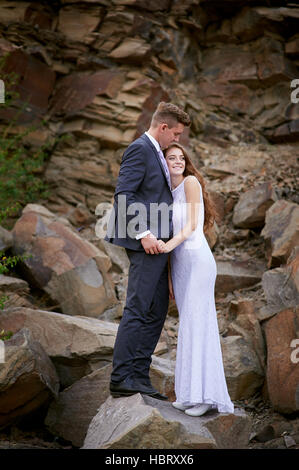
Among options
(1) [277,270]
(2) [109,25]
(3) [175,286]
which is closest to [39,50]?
(2) [109,25]

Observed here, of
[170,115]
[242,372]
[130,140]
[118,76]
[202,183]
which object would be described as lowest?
[242,372]

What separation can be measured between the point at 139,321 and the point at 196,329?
1.30 feet

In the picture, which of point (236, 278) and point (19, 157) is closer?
point (236, 278)

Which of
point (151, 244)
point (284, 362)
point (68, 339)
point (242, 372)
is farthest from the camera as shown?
point (242, 372)

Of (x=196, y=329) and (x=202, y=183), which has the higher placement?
(x=202, y=183)

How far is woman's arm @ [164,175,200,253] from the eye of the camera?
11.5 feet

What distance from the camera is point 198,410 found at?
3.43 metres

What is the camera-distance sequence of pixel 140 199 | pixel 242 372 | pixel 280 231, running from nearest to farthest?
1. pixel 140 199
2. pixel 242 372
3. pixel 280 231

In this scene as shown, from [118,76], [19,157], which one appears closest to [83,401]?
[19,157]

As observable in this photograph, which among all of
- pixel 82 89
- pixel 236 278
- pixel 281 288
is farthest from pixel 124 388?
pixel 82 89

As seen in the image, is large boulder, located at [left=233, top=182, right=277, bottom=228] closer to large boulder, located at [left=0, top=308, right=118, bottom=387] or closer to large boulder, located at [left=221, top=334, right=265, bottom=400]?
large boulder, located at [left=221, top=334, right=265, bottom=400]

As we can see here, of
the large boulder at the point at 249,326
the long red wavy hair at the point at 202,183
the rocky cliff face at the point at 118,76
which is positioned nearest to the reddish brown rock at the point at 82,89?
the rocky cliff face at the point at 118,76

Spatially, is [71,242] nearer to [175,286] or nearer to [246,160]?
[175,286]

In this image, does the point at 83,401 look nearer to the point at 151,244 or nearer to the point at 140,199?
the point at 151,244
